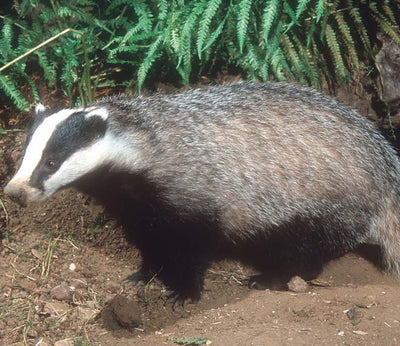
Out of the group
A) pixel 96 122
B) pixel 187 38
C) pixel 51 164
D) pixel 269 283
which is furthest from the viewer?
pixel 187 38

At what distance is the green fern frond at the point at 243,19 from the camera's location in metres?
4.82

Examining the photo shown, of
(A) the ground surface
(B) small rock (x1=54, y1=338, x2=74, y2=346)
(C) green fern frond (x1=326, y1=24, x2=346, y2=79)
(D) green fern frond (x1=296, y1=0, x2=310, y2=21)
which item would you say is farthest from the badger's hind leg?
(B) small rock (x1=54, y1=338, x2=74, y2=346)

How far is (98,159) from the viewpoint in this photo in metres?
4.16

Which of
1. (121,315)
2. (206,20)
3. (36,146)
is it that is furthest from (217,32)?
(121,315)

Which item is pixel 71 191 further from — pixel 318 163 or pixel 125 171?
pixel 318 163

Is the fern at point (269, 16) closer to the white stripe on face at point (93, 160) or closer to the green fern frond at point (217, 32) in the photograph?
the green fern frond at point (217, 32)

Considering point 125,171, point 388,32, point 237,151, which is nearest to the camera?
point 125,171

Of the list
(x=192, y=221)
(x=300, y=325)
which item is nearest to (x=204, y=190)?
(x=192, y=221)

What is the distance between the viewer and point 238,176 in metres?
4.56

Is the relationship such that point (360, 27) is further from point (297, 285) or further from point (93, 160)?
point (93, 160)

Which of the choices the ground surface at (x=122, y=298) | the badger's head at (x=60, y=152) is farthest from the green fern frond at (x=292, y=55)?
the badger's head at (x=60, y=152)

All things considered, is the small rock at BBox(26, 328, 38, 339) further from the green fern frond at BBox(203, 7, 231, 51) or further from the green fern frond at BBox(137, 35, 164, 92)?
the green fern frond at BBox(203, 7, 231, 51)

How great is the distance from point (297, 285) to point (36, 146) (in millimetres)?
2182

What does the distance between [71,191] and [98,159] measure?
122 cm
